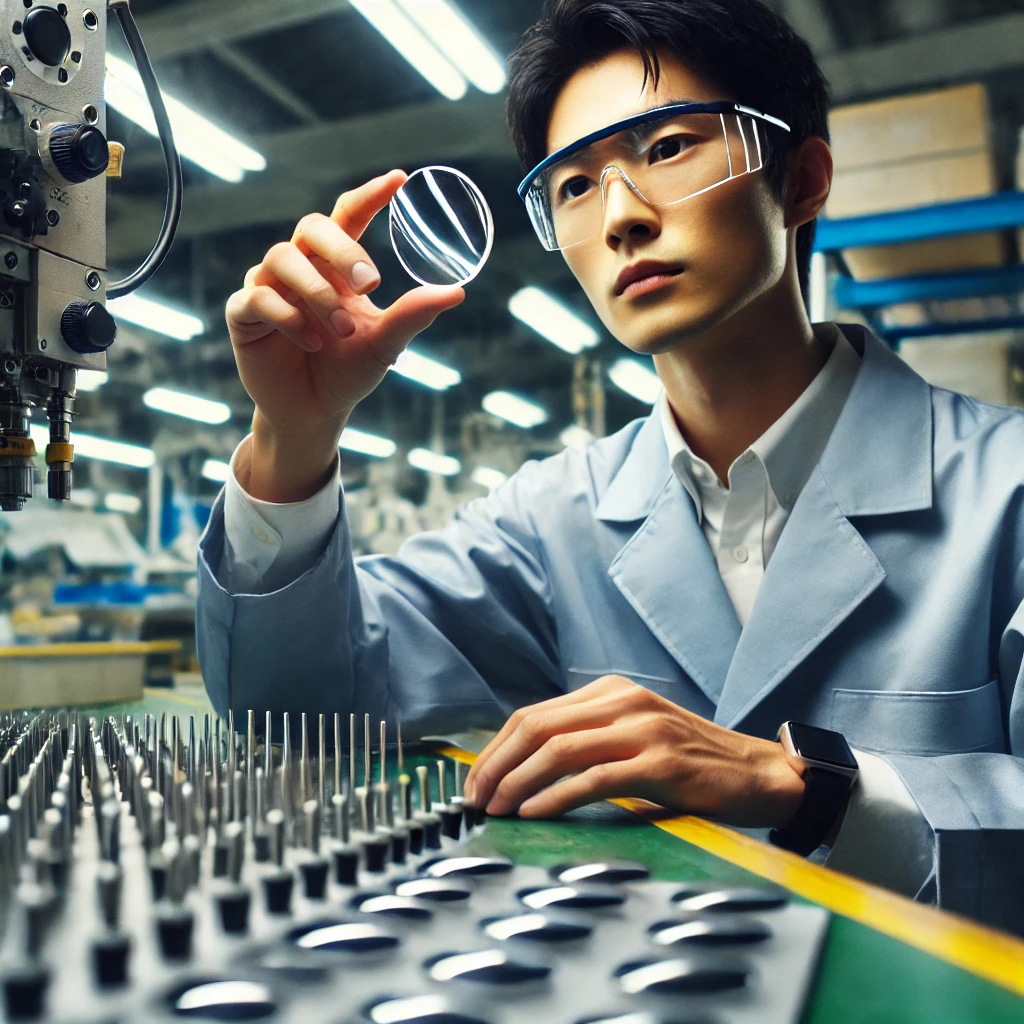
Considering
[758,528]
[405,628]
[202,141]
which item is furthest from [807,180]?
[202,141]

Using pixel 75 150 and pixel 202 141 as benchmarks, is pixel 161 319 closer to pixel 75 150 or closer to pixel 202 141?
pixel 202 141

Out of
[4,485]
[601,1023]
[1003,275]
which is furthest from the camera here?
[1003,275]

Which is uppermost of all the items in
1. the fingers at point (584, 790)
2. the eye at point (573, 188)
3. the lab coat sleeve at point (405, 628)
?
the eye at point (573, 188)

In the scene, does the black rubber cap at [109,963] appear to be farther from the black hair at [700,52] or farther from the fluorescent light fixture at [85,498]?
the fluorescent light fixture at [85,498]

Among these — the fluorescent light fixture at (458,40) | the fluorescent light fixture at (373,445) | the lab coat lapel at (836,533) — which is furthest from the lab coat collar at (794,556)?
the fluorescent light fixture at (373,445)

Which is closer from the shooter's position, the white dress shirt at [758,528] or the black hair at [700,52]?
the white dress shirt at [758,528]

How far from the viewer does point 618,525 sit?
1339 mm

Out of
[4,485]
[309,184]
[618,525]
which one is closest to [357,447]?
[309,184]

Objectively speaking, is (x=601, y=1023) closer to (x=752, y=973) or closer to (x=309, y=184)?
(x=752, y=973)

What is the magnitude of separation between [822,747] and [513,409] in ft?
13.0

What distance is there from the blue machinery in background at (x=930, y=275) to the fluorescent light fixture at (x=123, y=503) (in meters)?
2.54

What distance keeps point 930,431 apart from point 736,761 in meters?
0.63

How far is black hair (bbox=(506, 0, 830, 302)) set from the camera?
1208 mm

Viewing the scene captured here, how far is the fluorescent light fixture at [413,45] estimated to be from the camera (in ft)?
9.34
